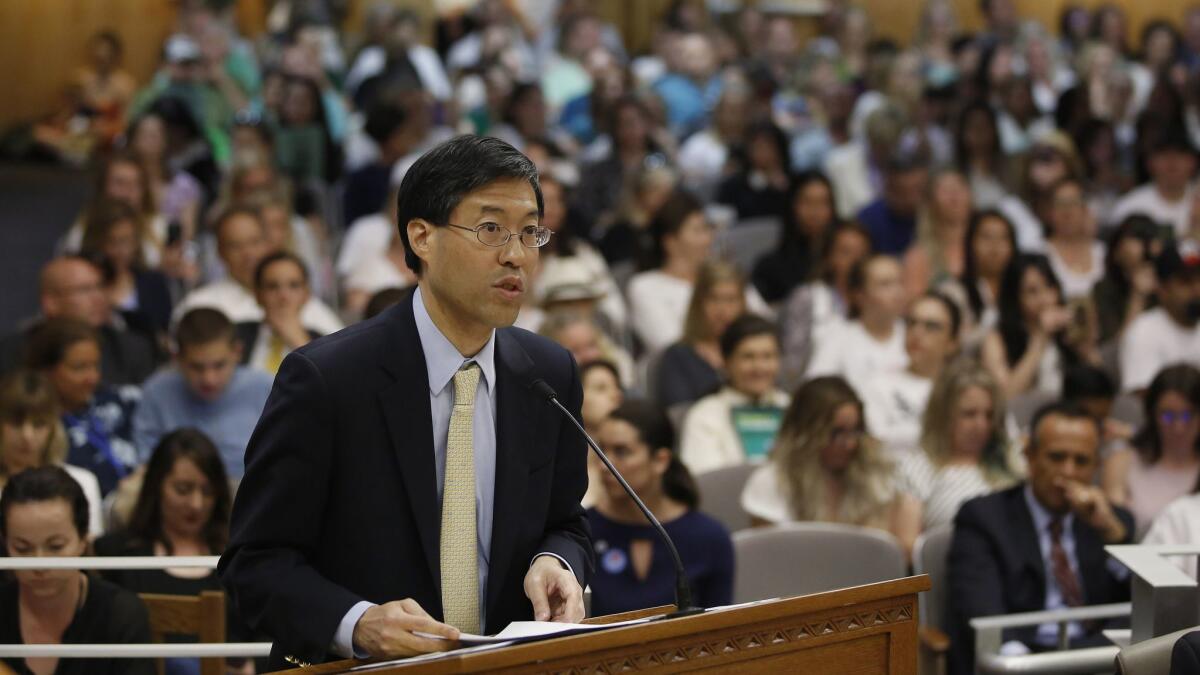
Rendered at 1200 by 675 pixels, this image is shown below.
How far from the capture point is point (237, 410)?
449cm

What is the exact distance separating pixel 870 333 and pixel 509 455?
12.7ft

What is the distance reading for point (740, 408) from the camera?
15.9 feet

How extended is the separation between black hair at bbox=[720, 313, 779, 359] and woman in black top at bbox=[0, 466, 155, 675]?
2.42 meters

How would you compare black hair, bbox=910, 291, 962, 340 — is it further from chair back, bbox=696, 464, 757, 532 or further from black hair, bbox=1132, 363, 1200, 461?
chair back, bbox=696, 464, 757, 532

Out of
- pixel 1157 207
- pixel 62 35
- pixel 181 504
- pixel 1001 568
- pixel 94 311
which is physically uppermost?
pixel 62 35

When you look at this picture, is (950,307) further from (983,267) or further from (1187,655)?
(1187,655)

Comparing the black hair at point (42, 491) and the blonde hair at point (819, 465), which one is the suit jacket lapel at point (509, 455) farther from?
the blonde hair at point (819, 465)

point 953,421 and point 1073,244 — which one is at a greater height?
point 1073,244

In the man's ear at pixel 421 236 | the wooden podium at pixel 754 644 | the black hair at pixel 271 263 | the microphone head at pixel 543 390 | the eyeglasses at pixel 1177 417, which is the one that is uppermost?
the black hair at pixel 271 263

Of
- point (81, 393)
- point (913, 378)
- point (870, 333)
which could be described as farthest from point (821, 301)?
point (81, 393)

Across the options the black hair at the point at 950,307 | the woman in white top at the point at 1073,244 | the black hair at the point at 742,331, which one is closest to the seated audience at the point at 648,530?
the black hair at the point at 742,331

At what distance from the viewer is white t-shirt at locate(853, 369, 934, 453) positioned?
4.99 meters

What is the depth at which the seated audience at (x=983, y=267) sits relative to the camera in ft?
20.1

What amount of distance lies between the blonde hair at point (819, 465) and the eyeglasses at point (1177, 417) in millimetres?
858
